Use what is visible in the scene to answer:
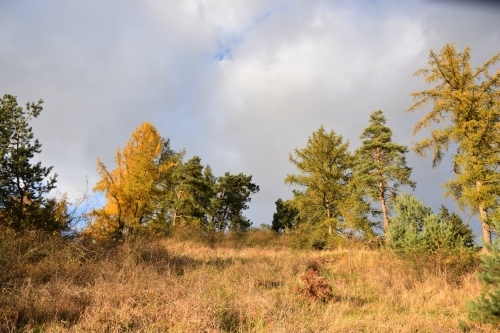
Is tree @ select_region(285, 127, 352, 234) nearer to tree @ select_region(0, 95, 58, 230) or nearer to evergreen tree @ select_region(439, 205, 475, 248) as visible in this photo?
evergreen tree @ select_region(439, 205, 475, 248)

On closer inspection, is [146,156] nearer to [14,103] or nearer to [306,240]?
[14,103]

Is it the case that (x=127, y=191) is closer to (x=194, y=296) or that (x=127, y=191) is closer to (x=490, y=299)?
(x=194, y=296)

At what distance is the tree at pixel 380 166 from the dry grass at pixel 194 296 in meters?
10.9

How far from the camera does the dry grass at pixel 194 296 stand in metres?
4.50

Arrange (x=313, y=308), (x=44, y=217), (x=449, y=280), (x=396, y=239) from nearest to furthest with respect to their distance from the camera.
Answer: (x=313, y=308) → (x=449, y=280) → (x=44, y=217) → (x=396, y=239)

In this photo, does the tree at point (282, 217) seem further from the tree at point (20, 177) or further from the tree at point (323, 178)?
the tree at point (20, 177)

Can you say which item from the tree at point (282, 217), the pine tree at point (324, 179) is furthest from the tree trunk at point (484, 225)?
the tree at point (282, 217)

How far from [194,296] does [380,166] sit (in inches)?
749

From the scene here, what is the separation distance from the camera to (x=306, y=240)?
2105cm

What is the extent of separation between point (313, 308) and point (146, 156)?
15856 mm

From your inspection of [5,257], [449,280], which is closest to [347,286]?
[449,280]

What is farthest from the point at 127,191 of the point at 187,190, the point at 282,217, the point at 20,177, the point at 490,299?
the point at 282,217

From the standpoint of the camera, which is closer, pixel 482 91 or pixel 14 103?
pixel 14 103

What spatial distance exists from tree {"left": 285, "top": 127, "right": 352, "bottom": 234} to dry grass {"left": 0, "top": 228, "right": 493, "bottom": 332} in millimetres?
12003
